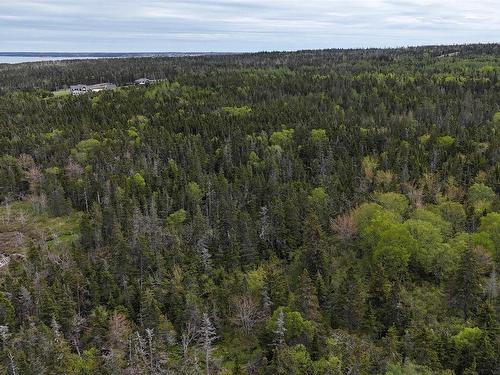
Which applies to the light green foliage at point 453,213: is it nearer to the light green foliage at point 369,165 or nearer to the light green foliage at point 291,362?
the light green foliage at point 369,165

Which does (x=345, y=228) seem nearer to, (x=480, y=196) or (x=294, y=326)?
(x=294, y=326)

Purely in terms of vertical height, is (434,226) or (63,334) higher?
(434,226)

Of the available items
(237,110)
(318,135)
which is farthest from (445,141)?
(237,110)

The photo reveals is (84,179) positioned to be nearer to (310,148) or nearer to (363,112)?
(310,148)

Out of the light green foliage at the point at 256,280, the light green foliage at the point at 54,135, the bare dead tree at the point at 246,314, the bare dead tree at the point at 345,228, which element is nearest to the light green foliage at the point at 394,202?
the bare dead tree at the point at 345,228

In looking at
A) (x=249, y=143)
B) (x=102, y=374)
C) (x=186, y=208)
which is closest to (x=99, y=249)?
(x=186, y=208)

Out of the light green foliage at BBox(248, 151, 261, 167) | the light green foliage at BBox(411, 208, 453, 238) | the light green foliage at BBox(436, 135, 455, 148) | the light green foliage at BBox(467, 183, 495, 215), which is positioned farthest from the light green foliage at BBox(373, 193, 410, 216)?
the light green foliage at BBox(248, 151, 261, 167)

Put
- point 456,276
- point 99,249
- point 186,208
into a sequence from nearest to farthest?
1. point 456,276
2. point 99,249
3. point 186,208
